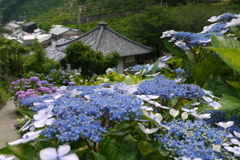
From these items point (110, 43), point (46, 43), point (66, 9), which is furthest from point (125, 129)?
point (66, 9)

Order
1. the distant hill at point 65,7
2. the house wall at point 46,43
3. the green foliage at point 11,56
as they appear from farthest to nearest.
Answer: the distant hill at point 65,7 → the house wall at point 46,43 → the green foliage at point 11,56

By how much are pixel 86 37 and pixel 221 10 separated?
1237 cm

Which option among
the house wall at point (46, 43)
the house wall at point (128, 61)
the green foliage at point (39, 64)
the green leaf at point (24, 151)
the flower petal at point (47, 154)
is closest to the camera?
the flower petal at point (47, 154)

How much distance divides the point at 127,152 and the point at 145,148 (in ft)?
0.18

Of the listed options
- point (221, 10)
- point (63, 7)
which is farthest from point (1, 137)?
→ point (63, 7)

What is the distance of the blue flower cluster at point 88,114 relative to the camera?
0.55m

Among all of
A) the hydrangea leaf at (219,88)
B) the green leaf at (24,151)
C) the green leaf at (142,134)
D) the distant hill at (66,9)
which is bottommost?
the distant hill at (66,9)

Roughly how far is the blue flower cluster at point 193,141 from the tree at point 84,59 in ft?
30.2

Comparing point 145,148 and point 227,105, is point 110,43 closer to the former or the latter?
point 227,105

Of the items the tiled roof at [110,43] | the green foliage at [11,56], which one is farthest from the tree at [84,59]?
the green foliage at [11,56]

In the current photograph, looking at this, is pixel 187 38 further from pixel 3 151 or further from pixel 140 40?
pixel 140 40

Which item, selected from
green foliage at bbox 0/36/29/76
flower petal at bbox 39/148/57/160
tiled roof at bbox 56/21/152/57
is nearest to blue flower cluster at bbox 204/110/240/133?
flower petal at bbox 39/148/57/160

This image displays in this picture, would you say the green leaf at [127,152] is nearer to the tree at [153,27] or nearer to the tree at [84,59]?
the tree at [84,59]

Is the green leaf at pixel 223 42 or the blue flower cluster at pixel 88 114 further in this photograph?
the green leaf at pixel 223 42
